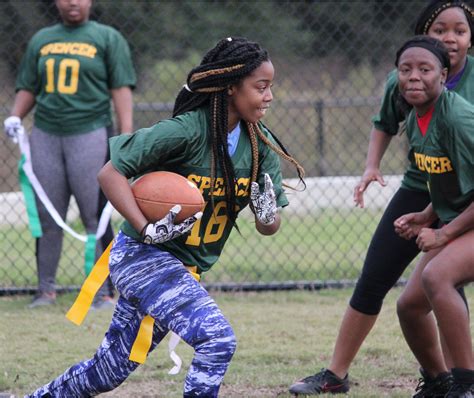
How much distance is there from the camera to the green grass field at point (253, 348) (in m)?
4.85

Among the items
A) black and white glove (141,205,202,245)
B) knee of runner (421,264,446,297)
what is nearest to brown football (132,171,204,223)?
black and white glove (141,205,202,245)

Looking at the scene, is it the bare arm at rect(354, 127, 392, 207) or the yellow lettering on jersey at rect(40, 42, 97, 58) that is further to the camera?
the yellow lettering on jersey at rect(40, 42, 97, 58)

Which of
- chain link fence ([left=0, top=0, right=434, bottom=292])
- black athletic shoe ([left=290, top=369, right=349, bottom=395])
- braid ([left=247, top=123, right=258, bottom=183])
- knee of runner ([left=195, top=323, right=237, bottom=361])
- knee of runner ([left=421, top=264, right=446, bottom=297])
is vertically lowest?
chain link fence ([left=0, top=0, right=434, bottom=292])

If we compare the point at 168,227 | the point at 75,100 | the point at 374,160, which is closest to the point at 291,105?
the point at 75,100

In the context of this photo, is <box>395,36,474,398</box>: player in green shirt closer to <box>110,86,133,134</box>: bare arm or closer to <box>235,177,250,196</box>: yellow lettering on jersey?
<box>235,177,250,196</box>: yellow lettering on jersey

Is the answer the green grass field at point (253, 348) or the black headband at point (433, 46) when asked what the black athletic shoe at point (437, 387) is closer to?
the green grass field at point (253, 348)

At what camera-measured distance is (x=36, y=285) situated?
23.9 ft

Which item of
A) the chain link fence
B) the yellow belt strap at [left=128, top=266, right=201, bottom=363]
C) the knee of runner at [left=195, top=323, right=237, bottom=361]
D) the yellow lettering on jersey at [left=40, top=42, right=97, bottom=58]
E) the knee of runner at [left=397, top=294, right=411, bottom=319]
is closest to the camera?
the knee of runner at [left=195, top=323, right=237, bottom=361]

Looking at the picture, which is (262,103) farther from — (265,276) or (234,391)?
(265,276)

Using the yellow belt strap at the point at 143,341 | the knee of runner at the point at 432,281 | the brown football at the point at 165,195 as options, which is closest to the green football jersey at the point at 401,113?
the knee of runner at the point at 432,281

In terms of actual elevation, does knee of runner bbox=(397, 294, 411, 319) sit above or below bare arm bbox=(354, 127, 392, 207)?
below

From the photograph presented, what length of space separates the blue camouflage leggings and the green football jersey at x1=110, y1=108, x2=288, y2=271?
11 centimetres

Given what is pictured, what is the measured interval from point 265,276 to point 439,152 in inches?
142

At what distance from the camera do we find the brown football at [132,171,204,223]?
3.65 m
